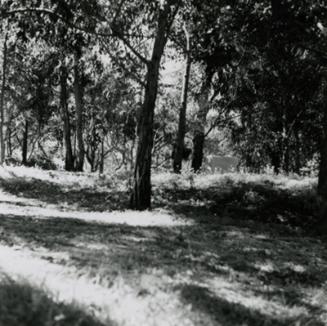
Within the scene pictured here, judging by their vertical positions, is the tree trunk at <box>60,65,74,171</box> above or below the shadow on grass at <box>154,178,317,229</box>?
above

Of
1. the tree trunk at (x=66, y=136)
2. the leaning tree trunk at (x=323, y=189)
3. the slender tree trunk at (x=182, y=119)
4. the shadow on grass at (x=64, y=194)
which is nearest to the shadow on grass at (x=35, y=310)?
the leaning tree trunk at (x=323, y=189)

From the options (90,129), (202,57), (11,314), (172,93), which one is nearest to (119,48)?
(202,57)

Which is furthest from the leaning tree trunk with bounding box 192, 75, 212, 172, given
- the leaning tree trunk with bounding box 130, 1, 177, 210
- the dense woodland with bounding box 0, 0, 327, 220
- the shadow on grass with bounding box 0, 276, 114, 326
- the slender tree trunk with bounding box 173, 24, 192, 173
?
the shadow on grass with bounding box 0, 276, 114, 326

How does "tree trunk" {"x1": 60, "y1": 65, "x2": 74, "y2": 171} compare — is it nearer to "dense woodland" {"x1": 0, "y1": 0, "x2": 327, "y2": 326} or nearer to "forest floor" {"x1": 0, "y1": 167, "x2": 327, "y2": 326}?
"dense woodland" {"x1": 0, "y1": 0, "x2": 327, "y2": 326}

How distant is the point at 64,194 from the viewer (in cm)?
1714

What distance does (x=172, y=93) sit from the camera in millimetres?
36562

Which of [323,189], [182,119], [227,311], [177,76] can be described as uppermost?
[177,76]

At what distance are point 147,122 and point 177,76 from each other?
63.3 ft

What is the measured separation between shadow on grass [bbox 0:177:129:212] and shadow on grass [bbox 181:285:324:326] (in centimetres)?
843

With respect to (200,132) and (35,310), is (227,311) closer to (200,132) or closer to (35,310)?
(35,310)

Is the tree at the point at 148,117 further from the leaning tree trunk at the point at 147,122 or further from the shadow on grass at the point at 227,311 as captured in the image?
the shadow on grass at the point at 227,311

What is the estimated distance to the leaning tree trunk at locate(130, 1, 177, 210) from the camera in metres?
14.0

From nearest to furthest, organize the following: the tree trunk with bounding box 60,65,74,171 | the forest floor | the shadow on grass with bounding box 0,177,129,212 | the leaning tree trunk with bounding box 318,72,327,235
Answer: the forest floor < the leaning tree trunk with bounding box 318,72,327,235 < the shadow on grass with bounding box 0,177,129,212 < the tree trunk with bounding box 60,65,74,171

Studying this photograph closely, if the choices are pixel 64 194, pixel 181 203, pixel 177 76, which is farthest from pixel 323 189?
pixel 177 76
